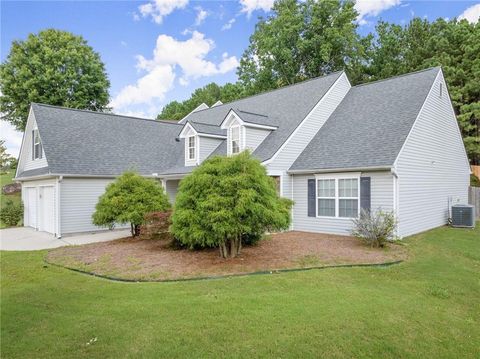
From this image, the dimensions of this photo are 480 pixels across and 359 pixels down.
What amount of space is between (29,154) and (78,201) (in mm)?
5537

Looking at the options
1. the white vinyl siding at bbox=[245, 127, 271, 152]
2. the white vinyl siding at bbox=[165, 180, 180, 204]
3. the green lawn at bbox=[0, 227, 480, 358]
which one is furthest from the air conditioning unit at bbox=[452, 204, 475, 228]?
the white vinyl siding at bbox=[165, 180, 180, 204]

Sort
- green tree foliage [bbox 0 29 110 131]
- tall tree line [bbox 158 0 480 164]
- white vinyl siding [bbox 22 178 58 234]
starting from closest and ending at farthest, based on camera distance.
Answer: white vinyl siding [bbox 22 178 58 234]
tall tree line [bbox 158 0 480 164]
green tree foliage [bbox 0 29 110 131]

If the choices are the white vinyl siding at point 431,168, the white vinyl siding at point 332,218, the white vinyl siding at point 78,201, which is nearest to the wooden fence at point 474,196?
the white vinyl siding at point 431,168

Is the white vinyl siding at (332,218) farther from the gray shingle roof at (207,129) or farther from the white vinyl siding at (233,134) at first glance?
the gray shingle roof at (207,129)

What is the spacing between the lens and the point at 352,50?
29.3 metres

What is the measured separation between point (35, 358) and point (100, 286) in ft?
9.00

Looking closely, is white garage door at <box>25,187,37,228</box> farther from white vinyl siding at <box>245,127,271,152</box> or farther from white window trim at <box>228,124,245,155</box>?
white vinyl siding at <box>245,127,271,152</box>

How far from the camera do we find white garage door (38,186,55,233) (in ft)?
47.7

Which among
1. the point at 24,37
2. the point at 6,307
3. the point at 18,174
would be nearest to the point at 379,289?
the point at 6,307

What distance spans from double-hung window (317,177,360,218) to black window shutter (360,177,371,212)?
20cm

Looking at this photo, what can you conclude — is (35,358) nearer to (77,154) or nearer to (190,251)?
(190,251)

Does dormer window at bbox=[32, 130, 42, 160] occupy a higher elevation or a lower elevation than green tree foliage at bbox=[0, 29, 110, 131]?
lower

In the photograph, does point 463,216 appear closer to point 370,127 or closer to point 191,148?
point 370,127

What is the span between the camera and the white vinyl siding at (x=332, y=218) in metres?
11.2
